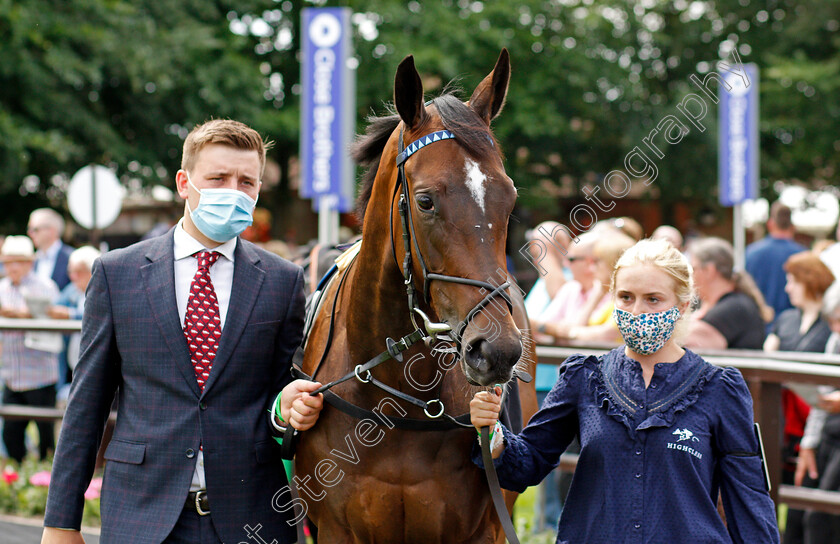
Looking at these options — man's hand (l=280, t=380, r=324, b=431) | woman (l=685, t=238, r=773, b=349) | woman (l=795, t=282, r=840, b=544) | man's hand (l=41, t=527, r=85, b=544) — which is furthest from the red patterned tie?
woman (l=685, t=238, r=773, b=349)

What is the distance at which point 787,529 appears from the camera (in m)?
5.02

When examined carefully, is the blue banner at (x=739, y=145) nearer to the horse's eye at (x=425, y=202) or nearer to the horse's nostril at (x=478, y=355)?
the horse's eye at (x=425, y=202)

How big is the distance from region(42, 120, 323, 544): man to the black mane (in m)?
0.40

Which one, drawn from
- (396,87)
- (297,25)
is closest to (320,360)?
(396,87)

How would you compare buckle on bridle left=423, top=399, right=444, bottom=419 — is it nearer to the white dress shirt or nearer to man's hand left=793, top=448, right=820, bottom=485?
the white dress shirt

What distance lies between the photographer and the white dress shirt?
276 cm

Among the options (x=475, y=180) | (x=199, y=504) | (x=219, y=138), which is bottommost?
(x=199, y=504)

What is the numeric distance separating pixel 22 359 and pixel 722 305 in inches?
221

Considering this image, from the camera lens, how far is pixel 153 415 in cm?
269

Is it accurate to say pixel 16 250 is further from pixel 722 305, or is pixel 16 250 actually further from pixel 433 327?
pixel 433 327

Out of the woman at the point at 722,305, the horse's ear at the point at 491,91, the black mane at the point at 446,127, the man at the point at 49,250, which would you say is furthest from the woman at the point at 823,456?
the man at the point at 49,250

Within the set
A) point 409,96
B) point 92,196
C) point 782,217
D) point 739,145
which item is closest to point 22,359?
point 92,196

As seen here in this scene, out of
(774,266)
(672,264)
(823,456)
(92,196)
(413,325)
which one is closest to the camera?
(672,264)

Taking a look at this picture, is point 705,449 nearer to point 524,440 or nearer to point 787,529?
point 524,440
